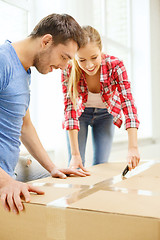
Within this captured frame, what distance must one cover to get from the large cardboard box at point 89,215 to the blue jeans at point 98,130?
71 centimetres

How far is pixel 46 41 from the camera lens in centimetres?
100

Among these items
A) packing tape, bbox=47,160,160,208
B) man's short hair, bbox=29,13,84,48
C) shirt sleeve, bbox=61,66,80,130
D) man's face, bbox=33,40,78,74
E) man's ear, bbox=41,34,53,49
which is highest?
man's short hair, bbox=29,13,84,48

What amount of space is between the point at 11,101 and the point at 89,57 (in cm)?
50

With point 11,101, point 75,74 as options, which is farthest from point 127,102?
point 11,101

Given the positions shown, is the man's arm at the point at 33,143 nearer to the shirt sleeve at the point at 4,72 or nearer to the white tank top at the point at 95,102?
the shirt sleeve at the point at 4,72

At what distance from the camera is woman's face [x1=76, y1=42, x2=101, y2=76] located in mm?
1321

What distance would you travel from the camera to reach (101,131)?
1640mm

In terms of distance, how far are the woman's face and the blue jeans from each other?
0.28m

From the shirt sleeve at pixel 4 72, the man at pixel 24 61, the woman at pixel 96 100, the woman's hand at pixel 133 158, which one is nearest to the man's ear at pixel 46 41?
the man at pixel 24 61

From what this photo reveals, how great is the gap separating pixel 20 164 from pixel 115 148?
177 centimetres

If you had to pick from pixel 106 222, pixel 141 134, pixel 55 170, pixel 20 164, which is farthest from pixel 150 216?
pixel 141 134

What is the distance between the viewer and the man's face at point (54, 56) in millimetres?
1018

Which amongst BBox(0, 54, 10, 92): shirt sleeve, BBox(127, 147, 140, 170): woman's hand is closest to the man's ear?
BBox(0, 54, 10, 92): shirt sleeve

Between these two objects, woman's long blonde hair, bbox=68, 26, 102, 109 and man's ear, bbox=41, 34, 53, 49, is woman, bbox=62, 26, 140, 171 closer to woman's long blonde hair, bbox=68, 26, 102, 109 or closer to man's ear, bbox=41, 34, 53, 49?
woman's long blonde hair, bbox=68, 26, 102, 109
